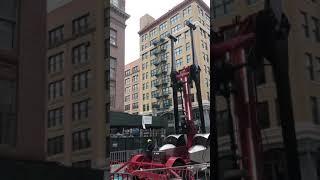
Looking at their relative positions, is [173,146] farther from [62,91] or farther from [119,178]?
[62,91]

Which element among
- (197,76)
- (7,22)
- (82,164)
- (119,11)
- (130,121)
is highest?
(119,11)

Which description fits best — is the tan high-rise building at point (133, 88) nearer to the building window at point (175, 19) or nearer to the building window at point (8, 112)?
the building window at point (175, 19)

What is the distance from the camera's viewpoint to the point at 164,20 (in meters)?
1.21

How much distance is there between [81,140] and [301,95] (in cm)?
50

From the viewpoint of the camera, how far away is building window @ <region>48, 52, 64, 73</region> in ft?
3.27

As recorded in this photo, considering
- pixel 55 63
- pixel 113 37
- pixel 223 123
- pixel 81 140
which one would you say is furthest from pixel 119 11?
pixel 223 123

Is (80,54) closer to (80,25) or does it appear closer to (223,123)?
(80,25)

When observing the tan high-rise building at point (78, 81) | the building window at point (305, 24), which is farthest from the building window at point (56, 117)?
the building window at point (305, 24)

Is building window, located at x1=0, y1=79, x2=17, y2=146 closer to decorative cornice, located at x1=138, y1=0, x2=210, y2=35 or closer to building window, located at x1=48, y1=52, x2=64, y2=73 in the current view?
building window, located at x1=48, y1=52, x2=64, y2=73

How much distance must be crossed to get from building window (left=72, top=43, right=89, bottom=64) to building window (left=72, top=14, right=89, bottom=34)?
0.04m

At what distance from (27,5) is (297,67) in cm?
56

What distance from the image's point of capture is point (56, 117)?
0.98 metres

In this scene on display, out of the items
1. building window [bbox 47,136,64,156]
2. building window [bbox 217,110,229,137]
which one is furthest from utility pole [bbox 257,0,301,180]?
building window [bbox 47,136,64,156]

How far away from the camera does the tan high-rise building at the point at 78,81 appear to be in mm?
978
